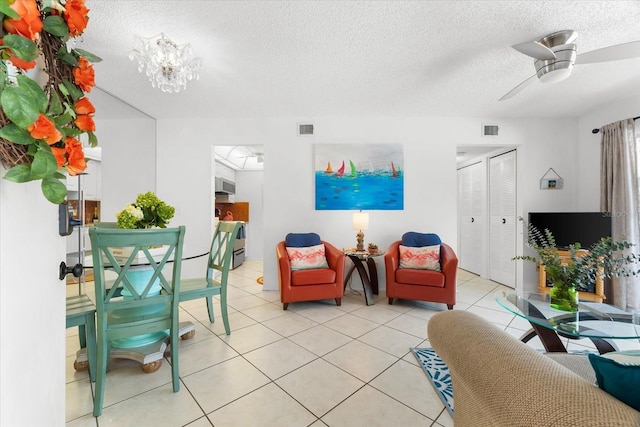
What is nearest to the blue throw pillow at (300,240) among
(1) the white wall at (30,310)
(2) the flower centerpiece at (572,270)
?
(2) the flower centerpiece at (572,270)

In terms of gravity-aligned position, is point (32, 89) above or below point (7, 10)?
below

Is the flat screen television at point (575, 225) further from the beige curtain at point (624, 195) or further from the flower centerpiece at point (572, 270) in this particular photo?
the flower centerpiece at point (572, 270)

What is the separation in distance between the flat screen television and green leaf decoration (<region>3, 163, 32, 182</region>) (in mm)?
4500

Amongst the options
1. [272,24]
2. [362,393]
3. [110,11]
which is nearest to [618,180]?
[362,393]

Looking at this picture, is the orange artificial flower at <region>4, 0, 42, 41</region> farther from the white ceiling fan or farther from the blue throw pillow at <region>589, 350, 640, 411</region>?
the white ceiling fan

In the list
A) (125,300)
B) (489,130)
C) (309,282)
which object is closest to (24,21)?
(125,300)

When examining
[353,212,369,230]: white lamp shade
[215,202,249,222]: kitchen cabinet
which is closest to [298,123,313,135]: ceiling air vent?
[353,212,369,230]: white lamp shade

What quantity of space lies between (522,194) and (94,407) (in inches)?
198

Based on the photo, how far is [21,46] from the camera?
0.47 m

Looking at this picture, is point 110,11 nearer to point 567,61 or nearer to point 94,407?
point 94,407

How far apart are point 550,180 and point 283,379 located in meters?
4.46

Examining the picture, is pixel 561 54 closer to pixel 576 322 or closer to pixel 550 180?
pixel 576 322

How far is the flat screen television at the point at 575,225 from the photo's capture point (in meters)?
2.99

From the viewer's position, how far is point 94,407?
1387 millimetres
